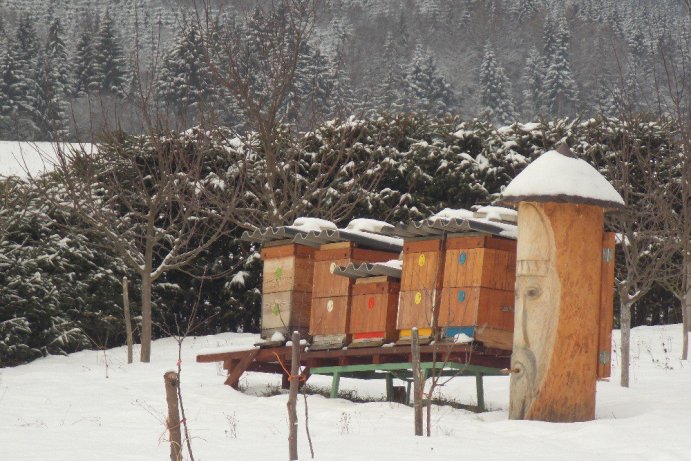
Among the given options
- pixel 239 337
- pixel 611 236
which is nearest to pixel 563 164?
pixel 611 236

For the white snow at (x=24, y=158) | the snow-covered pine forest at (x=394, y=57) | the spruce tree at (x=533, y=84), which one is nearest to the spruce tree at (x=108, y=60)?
the snow-covered pine forest at (x=394, y=57)

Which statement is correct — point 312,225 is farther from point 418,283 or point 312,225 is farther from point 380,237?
point 418,283

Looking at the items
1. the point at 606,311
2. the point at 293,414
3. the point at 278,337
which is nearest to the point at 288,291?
the point at 278,337

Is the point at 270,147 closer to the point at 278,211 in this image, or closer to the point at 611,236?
the point at 278,211

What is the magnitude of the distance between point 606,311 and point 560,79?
68860mm

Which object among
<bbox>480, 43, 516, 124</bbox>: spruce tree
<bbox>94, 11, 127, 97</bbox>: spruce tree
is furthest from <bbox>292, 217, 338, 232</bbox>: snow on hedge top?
<bbox>480, 43, 516, 124</bbox>: spruce tree

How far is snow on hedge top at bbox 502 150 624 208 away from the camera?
10156 millimetres

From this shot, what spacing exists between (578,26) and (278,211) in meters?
92.9

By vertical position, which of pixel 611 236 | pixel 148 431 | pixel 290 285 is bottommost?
pixel 148 431

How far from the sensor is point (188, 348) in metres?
18.8

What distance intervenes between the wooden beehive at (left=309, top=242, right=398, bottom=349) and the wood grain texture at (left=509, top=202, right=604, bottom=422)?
2781 millimetres

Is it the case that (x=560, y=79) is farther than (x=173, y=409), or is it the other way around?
(x=560, y=79)

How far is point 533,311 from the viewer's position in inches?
404

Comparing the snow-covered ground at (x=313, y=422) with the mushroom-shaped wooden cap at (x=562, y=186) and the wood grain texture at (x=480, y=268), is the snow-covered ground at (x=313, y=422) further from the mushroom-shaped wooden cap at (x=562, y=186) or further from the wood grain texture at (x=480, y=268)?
the mushroom-shaped wooden cap at (x=562, y=186)
